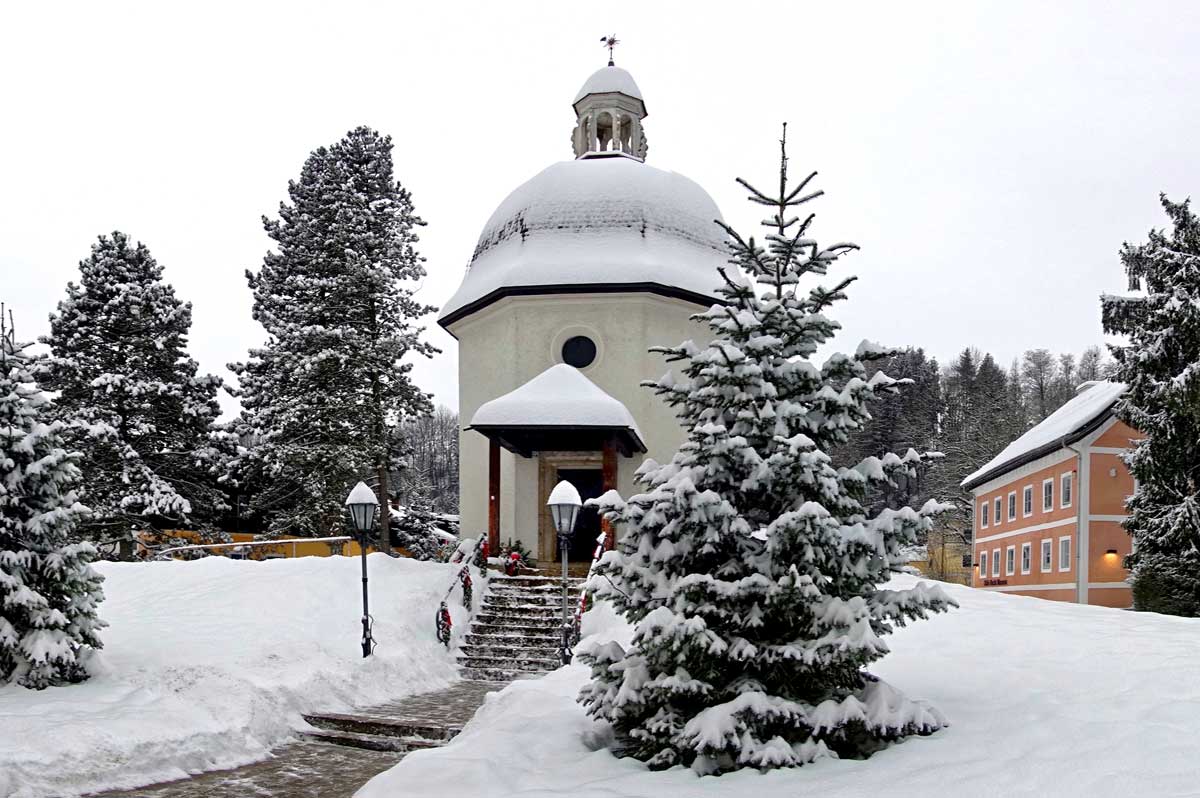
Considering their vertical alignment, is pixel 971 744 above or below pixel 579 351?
below

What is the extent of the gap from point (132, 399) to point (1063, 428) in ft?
99.9

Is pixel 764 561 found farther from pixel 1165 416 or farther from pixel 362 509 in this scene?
pixel 1165 416

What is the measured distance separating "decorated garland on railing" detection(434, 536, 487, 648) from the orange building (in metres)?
17.7

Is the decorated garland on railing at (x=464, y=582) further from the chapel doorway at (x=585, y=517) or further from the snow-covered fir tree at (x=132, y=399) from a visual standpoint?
the snow-covered fir tree at (x=132, y=399)

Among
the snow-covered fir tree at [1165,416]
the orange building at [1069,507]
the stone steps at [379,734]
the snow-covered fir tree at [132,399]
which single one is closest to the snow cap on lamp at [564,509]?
the stone steps at [379,734]

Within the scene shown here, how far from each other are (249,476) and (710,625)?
27.2m

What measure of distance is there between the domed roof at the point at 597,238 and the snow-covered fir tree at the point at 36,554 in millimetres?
11539

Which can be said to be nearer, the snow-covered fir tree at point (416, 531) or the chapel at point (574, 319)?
the chapel at point (574, 319)

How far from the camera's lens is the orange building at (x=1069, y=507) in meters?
27.8

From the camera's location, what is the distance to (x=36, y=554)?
10.4m

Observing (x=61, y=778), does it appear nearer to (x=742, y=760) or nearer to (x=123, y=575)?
(x=742, y=760)

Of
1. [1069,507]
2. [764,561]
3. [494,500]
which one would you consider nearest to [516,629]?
[494,500]

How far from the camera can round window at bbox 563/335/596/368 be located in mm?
21172

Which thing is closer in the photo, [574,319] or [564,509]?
[564,509]
